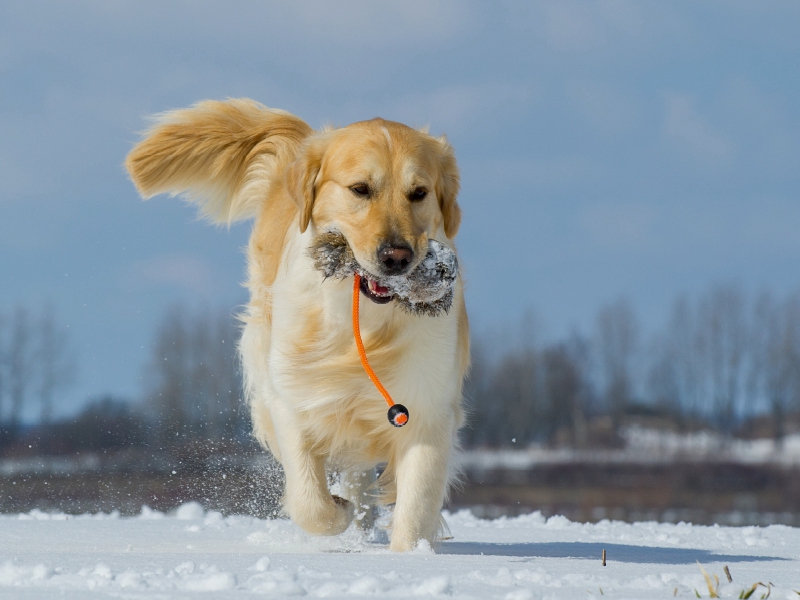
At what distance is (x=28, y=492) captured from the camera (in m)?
7.91

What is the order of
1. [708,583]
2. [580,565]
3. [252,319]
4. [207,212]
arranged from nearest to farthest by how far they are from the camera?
[708,583]
[580,565]
[252,319]
[207,212]

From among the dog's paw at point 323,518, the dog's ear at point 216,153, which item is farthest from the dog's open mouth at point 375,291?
the dog's ear at point 216,153

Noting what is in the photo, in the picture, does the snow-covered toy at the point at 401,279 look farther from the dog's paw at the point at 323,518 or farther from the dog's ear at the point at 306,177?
the dog's paw at the point at 323,518

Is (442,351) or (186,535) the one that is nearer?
(442,351)

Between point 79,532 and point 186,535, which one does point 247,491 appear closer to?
point 186,535

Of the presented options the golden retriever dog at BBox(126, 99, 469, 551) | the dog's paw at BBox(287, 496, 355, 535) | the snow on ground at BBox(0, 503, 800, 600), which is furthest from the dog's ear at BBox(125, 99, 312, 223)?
the dog's paw at BBox(287, 496, 355, 535)

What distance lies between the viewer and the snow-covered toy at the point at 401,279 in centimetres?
419

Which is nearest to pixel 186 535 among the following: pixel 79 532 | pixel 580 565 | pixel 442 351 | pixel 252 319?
pixel 79 532

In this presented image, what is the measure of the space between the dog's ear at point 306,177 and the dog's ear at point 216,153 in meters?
1.84

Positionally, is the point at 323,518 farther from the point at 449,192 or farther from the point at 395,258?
the point at 449,192

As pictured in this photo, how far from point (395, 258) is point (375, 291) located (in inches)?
12.0

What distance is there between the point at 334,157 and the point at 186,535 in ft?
8.28

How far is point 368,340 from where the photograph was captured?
4566 mm

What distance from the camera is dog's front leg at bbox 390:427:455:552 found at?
4.49 meters
